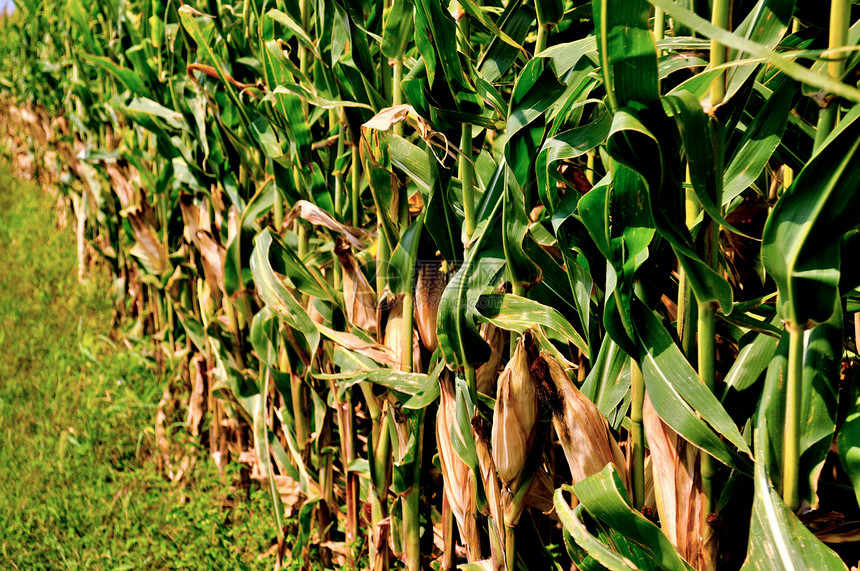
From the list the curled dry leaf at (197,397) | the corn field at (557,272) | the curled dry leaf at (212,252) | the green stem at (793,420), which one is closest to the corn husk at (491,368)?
the corn field at (557,272)

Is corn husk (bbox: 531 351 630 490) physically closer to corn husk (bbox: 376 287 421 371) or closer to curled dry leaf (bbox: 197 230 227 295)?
corn husk (bbox: 376 287 421 371)

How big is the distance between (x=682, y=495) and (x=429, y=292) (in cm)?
48

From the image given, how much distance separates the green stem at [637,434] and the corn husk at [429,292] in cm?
37

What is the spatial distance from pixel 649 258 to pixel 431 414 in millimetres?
571

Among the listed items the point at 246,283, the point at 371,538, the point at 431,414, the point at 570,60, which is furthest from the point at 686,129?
the point at 246,283

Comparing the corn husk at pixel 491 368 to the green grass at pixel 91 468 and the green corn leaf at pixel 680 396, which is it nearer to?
the green corn leaf at pixel 680 396

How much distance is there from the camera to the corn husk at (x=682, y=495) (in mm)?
678

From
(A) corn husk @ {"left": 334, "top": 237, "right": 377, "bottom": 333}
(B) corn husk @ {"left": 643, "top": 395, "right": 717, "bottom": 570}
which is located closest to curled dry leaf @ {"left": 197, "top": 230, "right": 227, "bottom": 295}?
(A) corn husk @ {"left": 334, "top": 237, "right": 377, "bottom": 333}

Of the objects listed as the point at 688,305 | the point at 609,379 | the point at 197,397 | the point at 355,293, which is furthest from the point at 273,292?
the point at 197,397

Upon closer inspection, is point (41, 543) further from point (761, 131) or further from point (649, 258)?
point (761, 131)

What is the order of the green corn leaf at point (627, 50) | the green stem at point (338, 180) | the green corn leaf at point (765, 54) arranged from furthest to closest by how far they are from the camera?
the green stem at point (338, 180) < the green corn leaf at point (627, 50) < the green corn leaf at point (765, 54)

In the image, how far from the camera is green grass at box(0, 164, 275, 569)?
177 centimetres

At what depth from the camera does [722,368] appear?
825 mm

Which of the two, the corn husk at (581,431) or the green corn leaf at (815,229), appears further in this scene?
the corn husk at (581,431)
